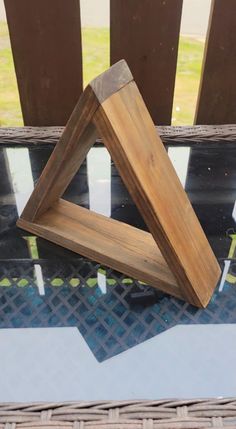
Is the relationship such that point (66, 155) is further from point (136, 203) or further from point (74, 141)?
point (136, 203)

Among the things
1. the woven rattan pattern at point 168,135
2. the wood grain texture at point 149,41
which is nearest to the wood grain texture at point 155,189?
the woven rattan pattern at point 168,135

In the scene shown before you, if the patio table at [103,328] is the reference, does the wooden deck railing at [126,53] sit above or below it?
above

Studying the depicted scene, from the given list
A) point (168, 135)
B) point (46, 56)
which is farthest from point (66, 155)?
point (46, 56)

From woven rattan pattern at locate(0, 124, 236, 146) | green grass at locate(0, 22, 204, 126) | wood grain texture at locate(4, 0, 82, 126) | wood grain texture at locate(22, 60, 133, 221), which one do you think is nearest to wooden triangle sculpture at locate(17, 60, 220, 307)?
wood grain texture at locate(22, 60, 133, 221)

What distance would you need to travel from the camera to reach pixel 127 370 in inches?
22.1

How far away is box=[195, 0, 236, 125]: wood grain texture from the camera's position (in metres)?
1.08

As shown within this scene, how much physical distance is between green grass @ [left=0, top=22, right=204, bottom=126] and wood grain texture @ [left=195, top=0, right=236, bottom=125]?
1.52 ft

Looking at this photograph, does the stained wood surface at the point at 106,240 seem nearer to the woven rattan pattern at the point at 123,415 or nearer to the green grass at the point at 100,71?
the woven rattan pattern at the point at 123,415

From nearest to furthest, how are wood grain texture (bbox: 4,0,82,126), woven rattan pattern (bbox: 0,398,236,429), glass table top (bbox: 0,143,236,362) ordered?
1. woven rattan pattern (bbox: 0,398,236,429)
2. glass table top (bbox: 0,143,236,362)
3. wood grain texture (bbox: 4,0,82,126)

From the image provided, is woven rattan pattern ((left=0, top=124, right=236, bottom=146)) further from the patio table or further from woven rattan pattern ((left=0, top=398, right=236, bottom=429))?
woven rattan pattern ((left=0, top=398, right=236, bottom=429))

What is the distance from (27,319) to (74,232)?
189 mm

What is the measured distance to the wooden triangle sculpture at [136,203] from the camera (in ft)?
1.86

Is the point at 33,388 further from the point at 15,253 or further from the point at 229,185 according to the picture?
the point at 229,185

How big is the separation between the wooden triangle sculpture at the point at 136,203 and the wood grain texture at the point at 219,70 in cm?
63
